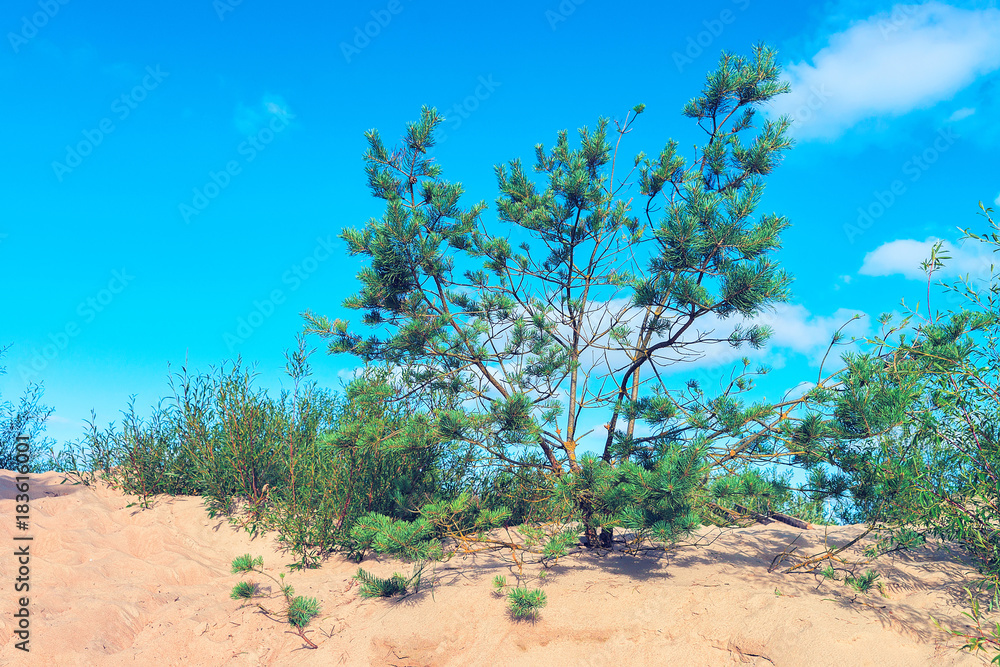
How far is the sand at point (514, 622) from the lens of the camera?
3.83 meters

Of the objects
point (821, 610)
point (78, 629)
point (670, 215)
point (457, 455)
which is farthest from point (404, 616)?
point (670, 215)

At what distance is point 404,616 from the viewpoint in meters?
4.50

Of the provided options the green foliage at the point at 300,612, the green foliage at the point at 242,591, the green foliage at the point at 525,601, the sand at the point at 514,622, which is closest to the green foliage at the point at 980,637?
the sand at the point at 514,622

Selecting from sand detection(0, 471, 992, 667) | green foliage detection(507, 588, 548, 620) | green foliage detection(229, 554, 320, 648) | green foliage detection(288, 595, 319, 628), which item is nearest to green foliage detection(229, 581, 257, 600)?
green foliage detection(229, 554, 320, 648)

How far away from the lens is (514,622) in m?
4.31

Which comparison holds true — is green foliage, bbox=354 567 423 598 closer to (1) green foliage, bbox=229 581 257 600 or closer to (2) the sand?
(2) the sand

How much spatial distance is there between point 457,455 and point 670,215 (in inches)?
123

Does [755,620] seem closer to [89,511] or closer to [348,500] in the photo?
[348,500]

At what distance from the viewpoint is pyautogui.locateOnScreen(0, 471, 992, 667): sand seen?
3832mm

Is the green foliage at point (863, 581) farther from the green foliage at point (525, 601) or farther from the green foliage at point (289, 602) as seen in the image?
the green foliage at point (289, 602)

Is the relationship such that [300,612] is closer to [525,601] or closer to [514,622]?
[514,622]

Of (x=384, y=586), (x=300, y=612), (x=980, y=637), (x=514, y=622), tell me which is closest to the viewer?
(x=980, y=637)

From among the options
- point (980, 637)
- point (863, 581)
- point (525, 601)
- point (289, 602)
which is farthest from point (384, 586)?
point (980, 637)

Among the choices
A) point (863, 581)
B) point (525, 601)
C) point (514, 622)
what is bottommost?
point (514, 622)
